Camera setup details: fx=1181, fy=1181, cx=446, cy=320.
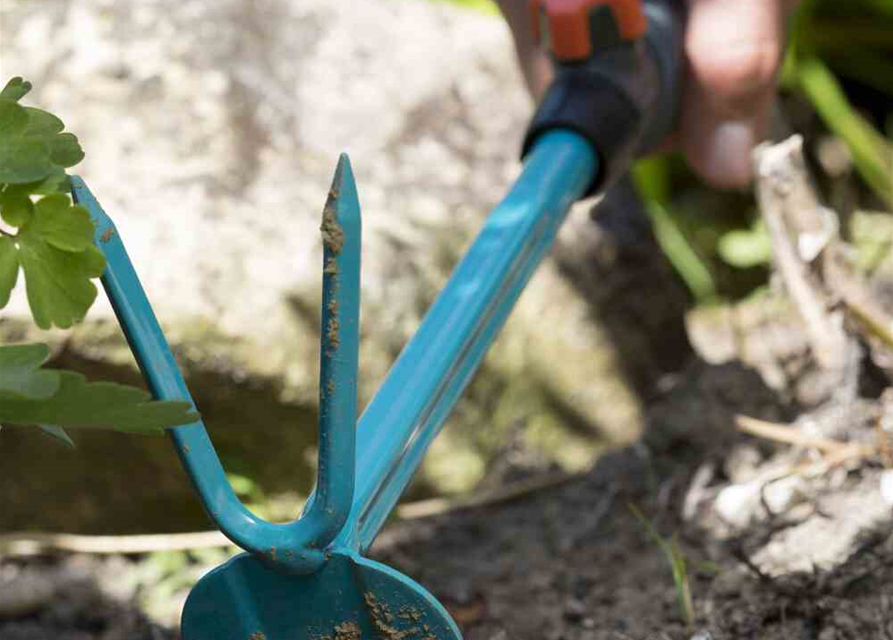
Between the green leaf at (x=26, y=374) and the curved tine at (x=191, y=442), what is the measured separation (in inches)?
3.6

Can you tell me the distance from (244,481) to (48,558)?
24 centimetres

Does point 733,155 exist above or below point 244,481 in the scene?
above

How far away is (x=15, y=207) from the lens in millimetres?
722

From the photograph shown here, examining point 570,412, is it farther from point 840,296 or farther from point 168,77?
point 168,77

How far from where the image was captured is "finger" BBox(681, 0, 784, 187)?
1298 mm

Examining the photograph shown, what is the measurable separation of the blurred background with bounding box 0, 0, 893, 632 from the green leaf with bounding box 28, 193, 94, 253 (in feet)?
1.93

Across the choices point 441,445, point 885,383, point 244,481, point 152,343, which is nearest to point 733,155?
point 885,383

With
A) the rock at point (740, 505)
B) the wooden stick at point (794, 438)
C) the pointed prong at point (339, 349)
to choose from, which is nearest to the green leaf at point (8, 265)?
the pointed prong at point (339, 349)

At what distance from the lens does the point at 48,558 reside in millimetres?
1356

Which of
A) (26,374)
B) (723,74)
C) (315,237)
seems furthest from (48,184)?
(723,74)

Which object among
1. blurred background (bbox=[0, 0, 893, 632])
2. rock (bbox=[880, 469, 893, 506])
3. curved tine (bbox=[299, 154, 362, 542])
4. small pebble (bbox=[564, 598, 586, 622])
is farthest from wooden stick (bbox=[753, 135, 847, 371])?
curved tine (bbox=[299, 154, 362, 542])

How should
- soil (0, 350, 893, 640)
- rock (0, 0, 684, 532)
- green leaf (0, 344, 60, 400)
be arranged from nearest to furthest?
green leaf (0, 344, 60, 400) < soil (0, 350, 893, 640) < rock (0, 0, 684, 532)

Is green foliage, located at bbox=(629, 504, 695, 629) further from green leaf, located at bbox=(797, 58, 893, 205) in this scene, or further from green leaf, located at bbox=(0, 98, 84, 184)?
green leaf, located at bbox=(797, 58, 893, 205)

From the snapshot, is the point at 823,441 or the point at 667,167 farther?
the point at 667,167
